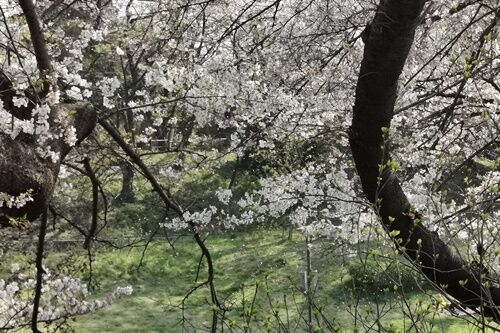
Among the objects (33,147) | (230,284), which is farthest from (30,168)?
(230,284)

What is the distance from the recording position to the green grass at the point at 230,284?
894 cm

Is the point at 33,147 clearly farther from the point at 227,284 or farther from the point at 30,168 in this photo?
the point at 227,284

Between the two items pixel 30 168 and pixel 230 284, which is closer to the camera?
pixel 30 168

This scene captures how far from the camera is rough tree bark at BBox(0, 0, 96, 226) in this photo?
5.97ft

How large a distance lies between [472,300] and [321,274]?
352 inches

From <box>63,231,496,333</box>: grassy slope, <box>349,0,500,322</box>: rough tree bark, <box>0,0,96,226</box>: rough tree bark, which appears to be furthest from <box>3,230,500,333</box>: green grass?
<box>0,0,96,226</box>: rough tree bark

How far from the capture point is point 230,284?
1085cm

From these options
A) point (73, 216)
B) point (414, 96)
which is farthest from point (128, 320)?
point (414, 96)

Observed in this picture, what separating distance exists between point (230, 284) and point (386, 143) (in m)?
9.15

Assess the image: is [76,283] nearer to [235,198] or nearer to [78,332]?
[78,332]

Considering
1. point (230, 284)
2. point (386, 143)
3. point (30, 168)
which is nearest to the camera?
point (30, 168)

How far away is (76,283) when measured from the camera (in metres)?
5.67

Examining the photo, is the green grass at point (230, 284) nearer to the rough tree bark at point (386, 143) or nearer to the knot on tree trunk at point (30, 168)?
the rough tree bark at point (386, 143)

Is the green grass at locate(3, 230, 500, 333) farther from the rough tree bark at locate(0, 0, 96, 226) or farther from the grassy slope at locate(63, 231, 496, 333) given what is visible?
the rough tree bark at locate(0, 0, 96, 226)
